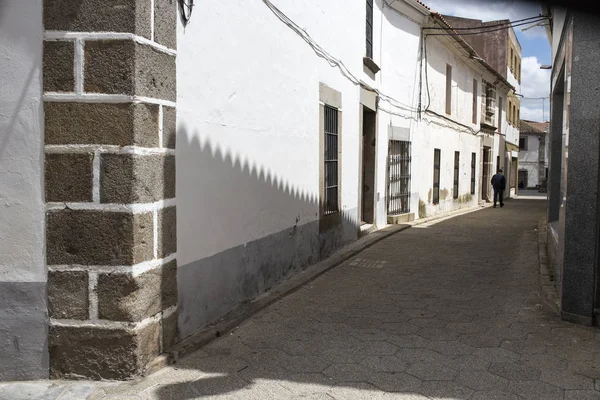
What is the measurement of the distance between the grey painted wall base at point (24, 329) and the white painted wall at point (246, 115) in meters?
1.00

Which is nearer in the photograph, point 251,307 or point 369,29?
point 251,307

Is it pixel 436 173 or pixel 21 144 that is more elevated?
pixel 21 144

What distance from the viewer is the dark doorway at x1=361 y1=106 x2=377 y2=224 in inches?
442

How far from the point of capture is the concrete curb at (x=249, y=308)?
391 cm

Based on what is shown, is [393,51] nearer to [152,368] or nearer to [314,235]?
[314,235]

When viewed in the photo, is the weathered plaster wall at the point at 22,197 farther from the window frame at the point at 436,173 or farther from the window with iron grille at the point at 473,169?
the window with iron grille at the point at 473,169

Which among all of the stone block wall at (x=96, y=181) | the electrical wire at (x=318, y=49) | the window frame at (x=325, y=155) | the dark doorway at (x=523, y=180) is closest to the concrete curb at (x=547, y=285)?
the window frame at (x=325, y=155)

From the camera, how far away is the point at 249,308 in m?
5.23

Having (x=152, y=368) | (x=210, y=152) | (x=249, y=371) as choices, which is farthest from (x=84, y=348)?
(x=210, y=152)

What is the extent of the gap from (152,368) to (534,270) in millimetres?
5517

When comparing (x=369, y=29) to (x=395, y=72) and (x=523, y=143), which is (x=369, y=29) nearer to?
(x=395, y=72)

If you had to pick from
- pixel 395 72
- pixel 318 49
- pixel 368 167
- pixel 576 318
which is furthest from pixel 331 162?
pixel 395 72

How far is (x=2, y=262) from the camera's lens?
3.56 m

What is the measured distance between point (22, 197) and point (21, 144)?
1.09 feet
